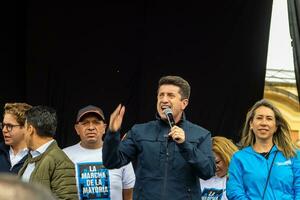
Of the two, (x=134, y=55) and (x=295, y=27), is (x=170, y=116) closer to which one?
(x=295, y=27)

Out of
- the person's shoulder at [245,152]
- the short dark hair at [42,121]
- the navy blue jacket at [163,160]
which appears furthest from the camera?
the person's shoulder at [245,152]

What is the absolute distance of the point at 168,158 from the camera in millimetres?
3039

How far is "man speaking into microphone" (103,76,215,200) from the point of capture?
2.95 m

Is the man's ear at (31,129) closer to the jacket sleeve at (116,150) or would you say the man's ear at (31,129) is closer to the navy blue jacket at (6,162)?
the jacket sleeve at (116,150)

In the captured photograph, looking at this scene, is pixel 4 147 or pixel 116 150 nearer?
pixel 116 150

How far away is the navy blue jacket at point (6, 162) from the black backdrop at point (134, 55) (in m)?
1.21

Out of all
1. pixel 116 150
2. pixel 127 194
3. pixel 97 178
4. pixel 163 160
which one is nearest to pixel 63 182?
pixel 116 150

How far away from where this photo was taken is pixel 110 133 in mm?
2941

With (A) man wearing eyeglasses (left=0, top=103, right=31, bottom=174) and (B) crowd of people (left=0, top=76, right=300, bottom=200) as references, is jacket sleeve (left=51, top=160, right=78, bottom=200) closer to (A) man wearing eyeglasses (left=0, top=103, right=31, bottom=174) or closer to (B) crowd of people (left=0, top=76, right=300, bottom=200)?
(B) crowd of people (left=0, top=76, right=300, bottom=200)

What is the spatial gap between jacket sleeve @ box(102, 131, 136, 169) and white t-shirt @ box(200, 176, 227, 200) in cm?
130

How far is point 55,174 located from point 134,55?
2735mm

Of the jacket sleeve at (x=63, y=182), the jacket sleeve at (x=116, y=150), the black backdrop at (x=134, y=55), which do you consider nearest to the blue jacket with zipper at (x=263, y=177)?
the jacket sleeve at (x=116, y=150)

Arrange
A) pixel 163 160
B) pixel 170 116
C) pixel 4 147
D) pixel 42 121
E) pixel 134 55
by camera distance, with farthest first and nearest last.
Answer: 1. pixel 134 55
2. pixel 4 147
3. pixel 42 121
4. pixel 163 160
5. pixel 170 116

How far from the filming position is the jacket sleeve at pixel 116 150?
295 centimetres
